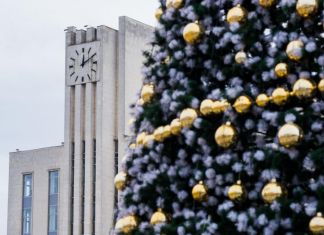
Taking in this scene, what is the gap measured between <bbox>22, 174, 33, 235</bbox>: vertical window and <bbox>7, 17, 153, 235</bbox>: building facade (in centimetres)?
193

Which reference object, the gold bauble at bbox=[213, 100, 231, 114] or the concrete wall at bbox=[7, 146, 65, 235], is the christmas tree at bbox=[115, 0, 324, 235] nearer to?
the gold bauble at bbox=[213, 100, 231, 114]

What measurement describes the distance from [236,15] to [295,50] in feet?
2.72

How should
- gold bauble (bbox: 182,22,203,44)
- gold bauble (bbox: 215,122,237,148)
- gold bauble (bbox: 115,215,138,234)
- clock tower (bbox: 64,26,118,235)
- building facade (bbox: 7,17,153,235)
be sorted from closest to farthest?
gold bauble (bbox: 215,122,237,148)
gold bauble (bbox: 182,22,203,44)
gold bauble (bbox: 115,215,138,234)
clock tower (bbox: 64,26,118,235)
building facade (bbox: 7,17,153,235)

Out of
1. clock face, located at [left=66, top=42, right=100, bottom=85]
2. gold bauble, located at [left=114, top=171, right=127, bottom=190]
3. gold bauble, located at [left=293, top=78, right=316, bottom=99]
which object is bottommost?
gold bauble, located at [left=114, top=171, right=127, bottom=190]

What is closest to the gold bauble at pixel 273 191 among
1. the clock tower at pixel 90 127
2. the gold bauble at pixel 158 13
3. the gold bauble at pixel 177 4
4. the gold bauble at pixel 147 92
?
the gold bauble at pixel 147 92

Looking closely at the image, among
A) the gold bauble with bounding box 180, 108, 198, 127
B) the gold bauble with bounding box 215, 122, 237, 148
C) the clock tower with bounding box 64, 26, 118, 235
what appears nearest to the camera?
the gold bauble with bounding box 215, 122, 237, 148

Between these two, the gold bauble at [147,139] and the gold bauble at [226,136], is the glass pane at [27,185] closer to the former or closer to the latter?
the gold bauble at [147,139]

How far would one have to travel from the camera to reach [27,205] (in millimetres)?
48844

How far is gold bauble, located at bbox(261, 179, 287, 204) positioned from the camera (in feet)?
24.9

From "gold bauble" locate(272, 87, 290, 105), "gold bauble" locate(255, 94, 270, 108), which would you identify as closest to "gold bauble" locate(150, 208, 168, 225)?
"gold bauble" locate(255, 94, 270, 108)

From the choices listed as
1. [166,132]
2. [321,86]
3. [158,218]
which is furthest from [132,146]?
[321,86]

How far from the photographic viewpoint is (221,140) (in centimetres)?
800

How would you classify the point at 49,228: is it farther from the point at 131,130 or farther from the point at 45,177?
the point at 131,130

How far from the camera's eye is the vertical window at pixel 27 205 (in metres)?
48.7
